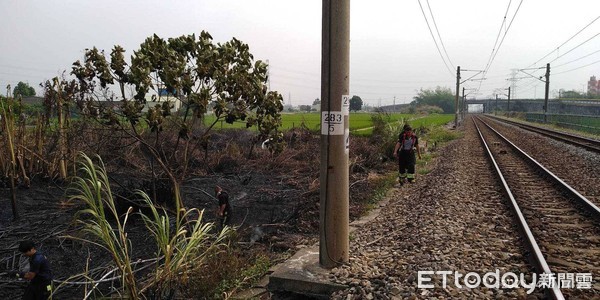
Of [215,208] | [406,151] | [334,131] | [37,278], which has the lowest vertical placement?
[215,208]

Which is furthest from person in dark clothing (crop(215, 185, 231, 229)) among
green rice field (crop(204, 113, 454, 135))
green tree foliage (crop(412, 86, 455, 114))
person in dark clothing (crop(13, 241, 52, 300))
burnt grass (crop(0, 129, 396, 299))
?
green tree foliage (crop(412, 86, 455, 114))

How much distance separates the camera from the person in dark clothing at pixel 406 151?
1102 centimetres

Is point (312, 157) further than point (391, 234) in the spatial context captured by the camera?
Yes

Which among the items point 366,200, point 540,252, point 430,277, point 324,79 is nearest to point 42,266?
point 324,79

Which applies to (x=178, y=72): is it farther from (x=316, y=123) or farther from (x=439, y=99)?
(x=439, y=99)

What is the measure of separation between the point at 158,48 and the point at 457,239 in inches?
211

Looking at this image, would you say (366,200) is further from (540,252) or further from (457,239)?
(540,252)

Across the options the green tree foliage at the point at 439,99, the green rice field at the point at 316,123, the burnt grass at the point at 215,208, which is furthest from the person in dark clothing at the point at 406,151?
the green tree foliage at the point at 439,99

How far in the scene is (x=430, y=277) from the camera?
14.9ft

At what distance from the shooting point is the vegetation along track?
4855 mm

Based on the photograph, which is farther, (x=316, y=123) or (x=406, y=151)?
(x=316, y=123)

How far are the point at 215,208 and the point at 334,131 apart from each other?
5734 mm

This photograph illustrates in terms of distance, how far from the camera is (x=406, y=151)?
36.5 feet

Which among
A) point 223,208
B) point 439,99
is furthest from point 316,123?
point 439,99
